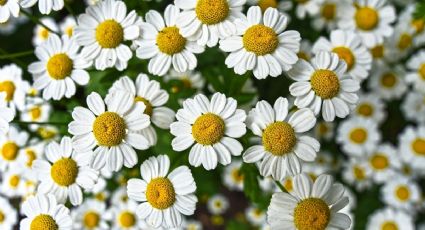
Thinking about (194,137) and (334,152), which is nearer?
(194,137)

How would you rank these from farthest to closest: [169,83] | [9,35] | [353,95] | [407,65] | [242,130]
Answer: [9,35] < [407,65] < [169,83] < [353,95] < [242,130]

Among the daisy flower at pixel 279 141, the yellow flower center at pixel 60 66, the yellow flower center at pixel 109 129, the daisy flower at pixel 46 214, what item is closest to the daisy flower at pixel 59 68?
the yellow flower center at pixel 60 66

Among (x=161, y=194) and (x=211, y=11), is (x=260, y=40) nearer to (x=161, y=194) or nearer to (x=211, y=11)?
(x=211, y=11)

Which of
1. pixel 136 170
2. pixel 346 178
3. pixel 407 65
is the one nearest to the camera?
pixel 136 170

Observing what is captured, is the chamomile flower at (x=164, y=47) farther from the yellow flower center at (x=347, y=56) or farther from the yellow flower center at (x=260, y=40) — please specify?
the yellow flower center at (x=347, y=56)

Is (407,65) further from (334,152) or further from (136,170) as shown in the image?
(136,170)

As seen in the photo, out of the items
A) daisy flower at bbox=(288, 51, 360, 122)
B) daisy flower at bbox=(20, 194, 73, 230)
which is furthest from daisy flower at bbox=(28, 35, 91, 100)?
daisy flower at bbox=(288, 51, 360, 122)

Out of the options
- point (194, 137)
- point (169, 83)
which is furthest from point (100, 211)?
point (194, 137)
